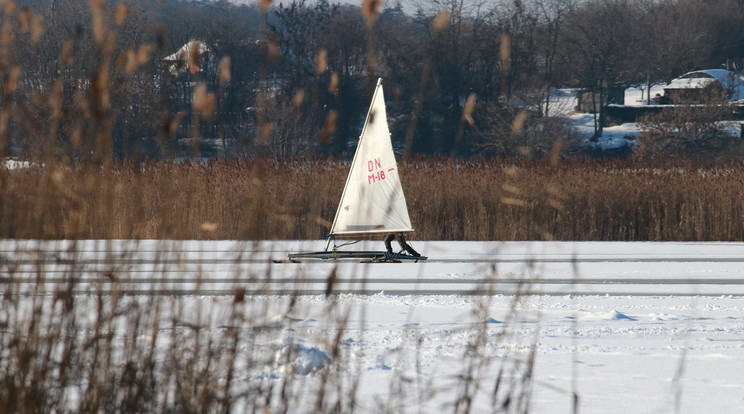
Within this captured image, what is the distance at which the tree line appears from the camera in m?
3.06

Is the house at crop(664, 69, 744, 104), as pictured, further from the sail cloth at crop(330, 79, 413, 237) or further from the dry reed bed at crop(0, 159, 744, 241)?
the sail cloth at crop(330, 79, 413, 237)

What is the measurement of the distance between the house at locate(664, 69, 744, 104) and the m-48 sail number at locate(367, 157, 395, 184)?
3866 centimetres

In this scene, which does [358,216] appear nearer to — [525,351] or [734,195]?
[525,351]

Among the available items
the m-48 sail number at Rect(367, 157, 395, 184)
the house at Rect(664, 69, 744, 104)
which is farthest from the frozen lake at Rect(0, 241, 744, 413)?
the house at Rect(664, 69, 744, 104)

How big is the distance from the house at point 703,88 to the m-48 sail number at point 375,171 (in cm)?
3866

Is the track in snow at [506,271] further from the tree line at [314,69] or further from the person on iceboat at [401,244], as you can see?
the tree line at [314,69]

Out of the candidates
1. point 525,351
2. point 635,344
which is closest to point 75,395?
point 525,351

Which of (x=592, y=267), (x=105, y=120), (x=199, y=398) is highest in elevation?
(x=105, y=120)

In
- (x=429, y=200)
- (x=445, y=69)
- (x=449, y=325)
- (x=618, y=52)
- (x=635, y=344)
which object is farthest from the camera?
(x=618, y=52)

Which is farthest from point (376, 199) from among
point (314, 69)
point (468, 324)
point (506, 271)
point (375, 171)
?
point (314, 69)

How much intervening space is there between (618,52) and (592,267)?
54.0 meters

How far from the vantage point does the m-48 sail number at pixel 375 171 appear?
9391 millimetres

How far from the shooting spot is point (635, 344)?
16.7ft

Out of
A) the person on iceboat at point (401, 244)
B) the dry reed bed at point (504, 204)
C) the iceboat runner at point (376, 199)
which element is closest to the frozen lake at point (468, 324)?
the person on iceboat at point (401, 244)
